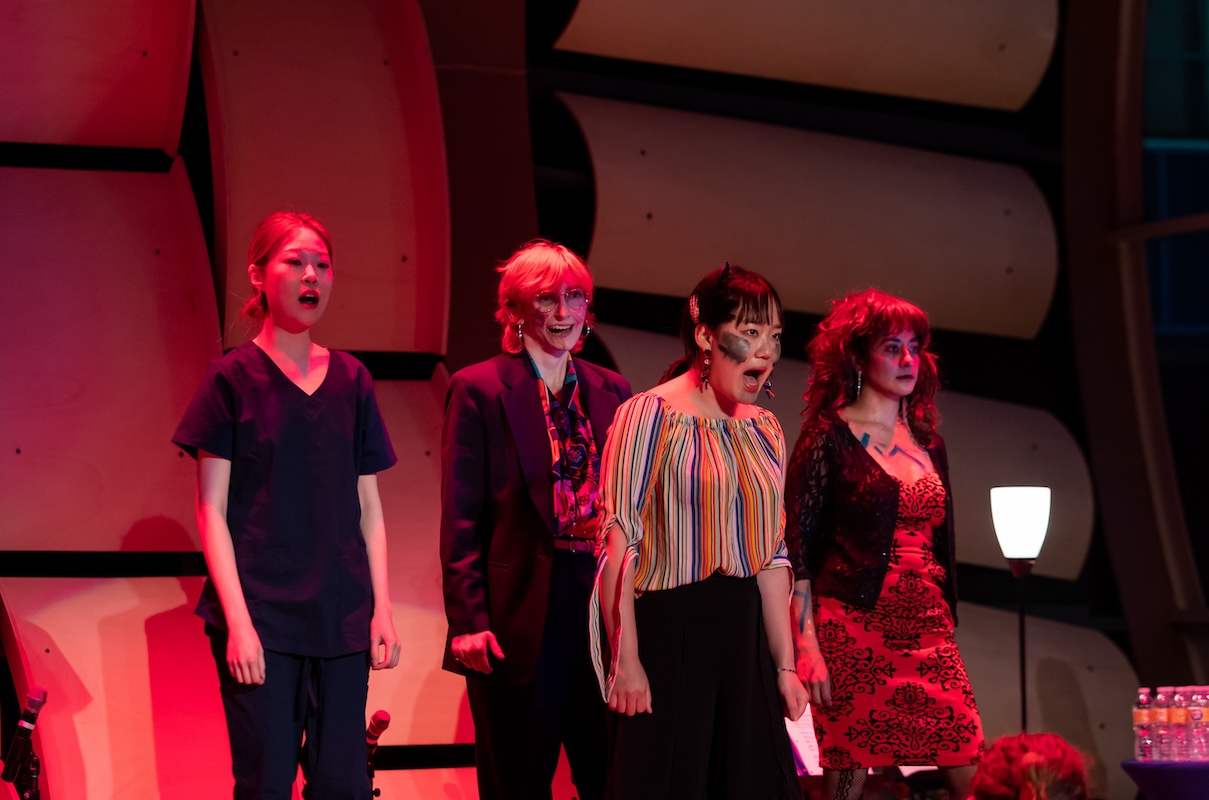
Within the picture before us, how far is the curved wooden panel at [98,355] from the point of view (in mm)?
3758

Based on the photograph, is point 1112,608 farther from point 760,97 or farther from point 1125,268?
point 760,97

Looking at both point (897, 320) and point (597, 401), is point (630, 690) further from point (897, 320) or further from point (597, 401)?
point (897, 320)

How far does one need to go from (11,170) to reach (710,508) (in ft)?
8.91

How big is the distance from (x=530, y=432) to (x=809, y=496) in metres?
0.77

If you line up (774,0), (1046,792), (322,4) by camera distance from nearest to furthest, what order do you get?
1. (1046,792)
2. (322,4)
3. (774,0)

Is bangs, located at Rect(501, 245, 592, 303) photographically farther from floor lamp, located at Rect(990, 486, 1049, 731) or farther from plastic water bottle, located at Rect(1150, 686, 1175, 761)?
floor lamp, located at Rect(990, 486, 1049, 731)

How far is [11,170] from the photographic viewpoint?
158 inches

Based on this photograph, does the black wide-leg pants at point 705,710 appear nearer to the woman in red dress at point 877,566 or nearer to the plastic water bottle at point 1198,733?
the woman in red dress at point 877,566

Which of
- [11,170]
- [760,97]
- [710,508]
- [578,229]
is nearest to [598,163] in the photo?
[578,229]

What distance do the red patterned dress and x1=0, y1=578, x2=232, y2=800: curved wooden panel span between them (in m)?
1.67

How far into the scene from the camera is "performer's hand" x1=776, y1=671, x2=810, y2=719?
241 centimetres

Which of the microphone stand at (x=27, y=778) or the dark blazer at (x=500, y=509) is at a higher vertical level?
the dark blazer at (x=500, y=509)

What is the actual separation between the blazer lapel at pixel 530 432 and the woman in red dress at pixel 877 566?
687 millimetres

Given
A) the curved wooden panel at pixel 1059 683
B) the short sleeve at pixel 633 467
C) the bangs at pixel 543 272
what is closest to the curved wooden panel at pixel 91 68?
the bangs at pixel 543 272
